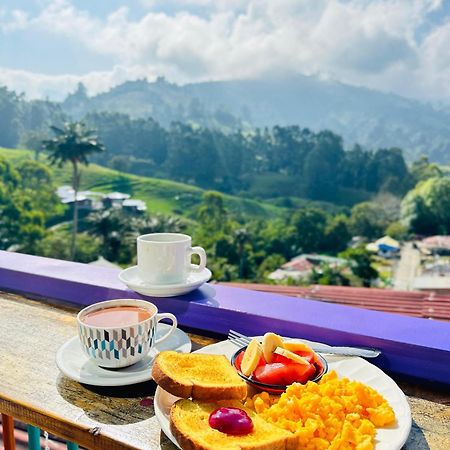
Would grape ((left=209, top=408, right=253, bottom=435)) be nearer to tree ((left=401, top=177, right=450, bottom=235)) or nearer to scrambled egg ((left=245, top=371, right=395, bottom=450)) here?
scrambled egg ((left=245, top=371, right=395, bottom=450))

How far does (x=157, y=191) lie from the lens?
3875 cm

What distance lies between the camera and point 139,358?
32.2 inches

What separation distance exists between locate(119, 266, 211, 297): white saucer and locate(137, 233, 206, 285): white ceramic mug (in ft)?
0.06

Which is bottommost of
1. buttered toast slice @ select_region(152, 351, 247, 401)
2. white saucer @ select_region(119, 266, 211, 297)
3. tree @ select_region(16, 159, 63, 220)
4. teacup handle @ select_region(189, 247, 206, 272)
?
tree @ select_region(16, 159, 63, 220)

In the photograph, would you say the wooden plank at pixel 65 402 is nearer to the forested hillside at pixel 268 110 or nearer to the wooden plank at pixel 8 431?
the wooden plank at pixel 8 431

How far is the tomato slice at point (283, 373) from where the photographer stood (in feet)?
2.41

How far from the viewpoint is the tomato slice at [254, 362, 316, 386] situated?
73 centimetres

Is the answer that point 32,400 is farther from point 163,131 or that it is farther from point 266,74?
point 266,74

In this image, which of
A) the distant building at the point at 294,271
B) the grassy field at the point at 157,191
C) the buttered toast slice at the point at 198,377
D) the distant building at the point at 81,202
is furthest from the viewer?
the grassy field at the point at 157,191

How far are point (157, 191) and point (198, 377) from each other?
126ft

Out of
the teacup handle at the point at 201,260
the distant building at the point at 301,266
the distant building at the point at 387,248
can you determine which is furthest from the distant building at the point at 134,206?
the teacup handle at the point at 201,260

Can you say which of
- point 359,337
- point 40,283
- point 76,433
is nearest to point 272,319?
point 359,337

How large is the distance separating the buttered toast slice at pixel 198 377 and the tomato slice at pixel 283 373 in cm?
4

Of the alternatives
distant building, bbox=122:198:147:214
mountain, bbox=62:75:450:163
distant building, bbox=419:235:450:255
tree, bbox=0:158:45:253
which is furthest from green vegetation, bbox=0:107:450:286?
mountain, bbox=62:75:450:163
